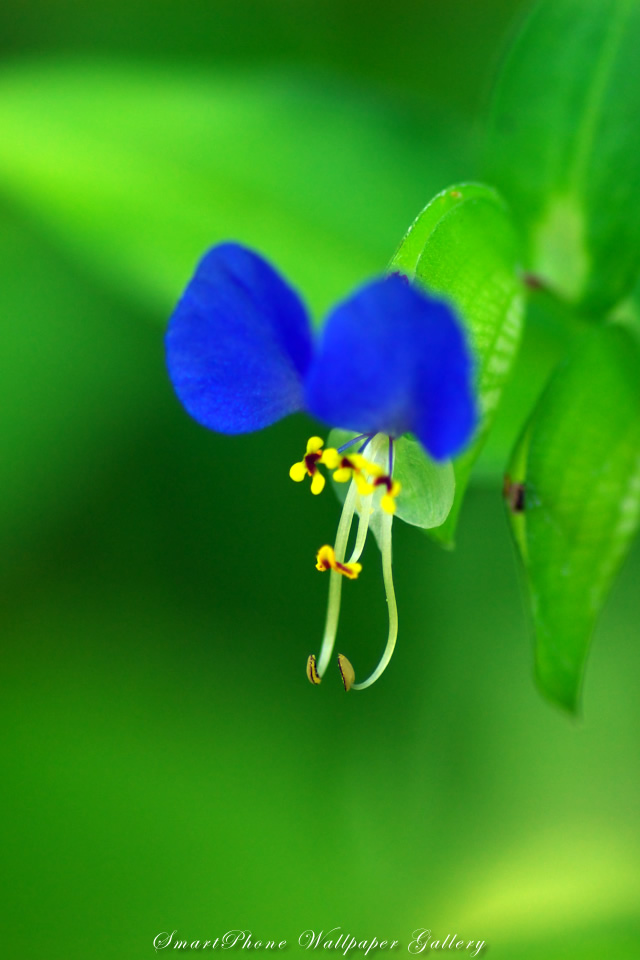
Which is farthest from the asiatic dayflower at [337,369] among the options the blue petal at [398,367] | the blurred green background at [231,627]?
the blurred green background at [231,627]

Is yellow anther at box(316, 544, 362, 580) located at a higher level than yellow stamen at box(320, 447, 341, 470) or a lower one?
lower

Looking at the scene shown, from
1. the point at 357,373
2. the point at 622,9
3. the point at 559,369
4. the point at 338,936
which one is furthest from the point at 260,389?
the point at 338,936

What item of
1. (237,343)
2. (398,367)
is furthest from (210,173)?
(398,367)

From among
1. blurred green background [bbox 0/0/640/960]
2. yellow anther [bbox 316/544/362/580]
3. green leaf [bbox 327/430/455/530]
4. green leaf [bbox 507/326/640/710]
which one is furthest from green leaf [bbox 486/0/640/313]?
yellow anther [bbox 316/544/362/580]

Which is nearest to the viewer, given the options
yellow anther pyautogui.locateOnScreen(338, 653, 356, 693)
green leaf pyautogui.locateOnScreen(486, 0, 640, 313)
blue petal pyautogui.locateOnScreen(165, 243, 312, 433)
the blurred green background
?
blue petal pyautogui.locateOnScreen(165, 243, 312, 433)

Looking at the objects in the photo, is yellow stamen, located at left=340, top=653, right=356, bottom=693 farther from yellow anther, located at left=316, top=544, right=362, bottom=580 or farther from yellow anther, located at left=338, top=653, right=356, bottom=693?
yellow anther, located at left=316, top=544, right=362, bottom=580

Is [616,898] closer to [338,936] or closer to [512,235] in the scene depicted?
[338,936]

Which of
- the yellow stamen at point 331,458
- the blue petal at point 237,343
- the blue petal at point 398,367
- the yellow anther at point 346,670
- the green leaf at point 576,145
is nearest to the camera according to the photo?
the blue petal at point 398,367

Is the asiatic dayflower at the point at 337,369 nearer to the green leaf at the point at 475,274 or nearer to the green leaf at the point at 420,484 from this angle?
the green leaf at the point at 420,484
